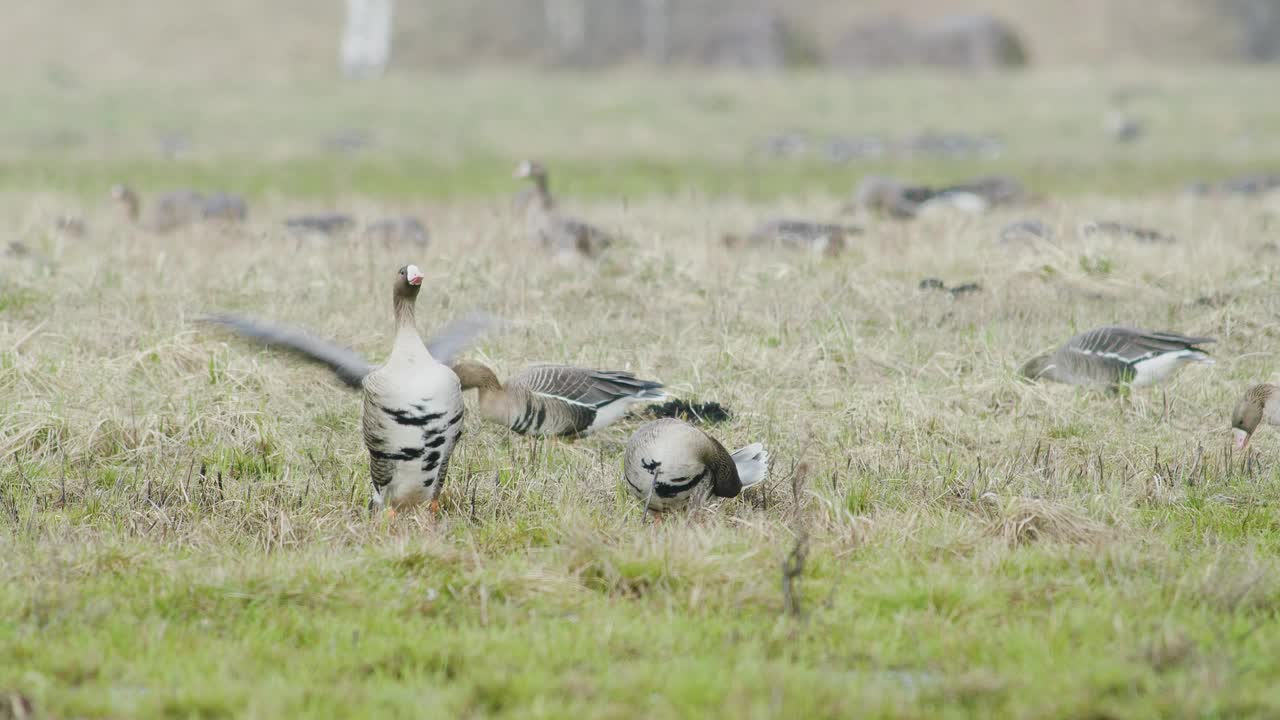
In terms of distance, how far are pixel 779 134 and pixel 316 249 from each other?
65.4 feet

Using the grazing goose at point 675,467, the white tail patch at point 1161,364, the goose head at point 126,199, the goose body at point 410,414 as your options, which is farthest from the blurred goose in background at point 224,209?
the white tail patch at point 1161,364

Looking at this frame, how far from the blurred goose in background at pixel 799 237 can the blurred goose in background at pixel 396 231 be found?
3.13 meters

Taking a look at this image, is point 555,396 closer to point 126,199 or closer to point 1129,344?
point 1129,344

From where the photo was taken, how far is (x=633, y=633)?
4.96m

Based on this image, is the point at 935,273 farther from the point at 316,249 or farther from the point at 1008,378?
the point at 316,249

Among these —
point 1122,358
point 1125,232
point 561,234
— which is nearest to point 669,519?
point 1122,358

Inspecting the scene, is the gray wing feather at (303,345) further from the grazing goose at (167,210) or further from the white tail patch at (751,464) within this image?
the grazing goose at (167,210)

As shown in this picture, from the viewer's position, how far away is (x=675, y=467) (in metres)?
6.18

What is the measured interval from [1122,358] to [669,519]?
362 cm

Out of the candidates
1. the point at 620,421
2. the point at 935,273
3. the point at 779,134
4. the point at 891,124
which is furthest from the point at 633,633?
the point at 891,124

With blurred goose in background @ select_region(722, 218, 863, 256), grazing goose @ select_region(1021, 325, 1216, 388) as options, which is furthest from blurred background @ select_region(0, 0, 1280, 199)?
grazing goose @ select_region(1021, 325, 1216, 388)

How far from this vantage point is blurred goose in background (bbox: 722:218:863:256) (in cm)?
1248

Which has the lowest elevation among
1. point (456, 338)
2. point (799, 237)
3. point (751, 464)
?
point (751, 464)

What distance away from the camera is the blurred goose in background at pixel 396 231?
43.2 feet
